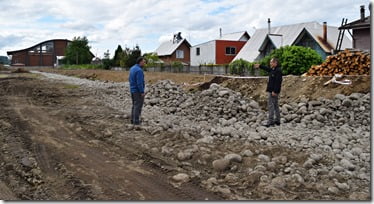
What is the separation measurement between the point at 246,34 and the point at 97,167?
47.7 m

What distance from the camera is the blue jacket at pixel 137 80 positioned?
8.66 m

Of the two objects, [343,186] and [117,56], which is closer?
[343,186]

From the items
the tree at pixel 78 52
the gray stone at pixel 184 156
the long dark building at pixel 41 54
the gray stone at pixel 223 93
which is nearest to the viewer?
the gray stone at pixel 184 156

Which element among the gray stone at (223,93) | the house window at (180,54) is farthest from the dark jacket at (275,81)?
the house window at (180,54)

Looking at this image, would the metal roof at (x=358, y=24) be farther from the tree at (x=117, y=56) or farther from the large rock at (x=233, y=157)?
the tree at (x=117, y=56)

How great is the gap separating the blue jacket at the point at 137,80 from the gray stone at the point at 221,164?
10.6 feet

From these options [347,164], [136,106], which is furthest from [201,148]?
[136,106]

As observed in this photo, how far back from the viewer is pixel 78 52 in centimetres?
6700

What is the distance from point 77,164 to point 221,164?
223 centimetres

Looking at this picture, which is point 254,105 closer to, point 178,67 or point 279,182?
point 279,182

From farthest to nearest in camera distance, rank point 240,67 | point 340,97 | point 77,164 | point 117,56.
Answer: point 117,56 → point 240,67 → point 340,97 → point 77,164

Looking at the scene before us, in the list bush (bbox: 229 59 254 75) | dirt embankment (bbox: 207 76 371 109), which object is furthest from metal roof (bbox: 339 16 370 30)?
dirt embankment (bbox: 207 76 371 109)

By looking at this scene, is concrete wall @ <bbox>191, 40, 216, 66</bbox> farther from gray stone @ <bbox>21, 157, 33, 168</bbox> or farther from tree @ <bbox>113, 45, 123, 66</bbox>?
gray stone @ <bbox>21, 157, 33, 168</bbox>

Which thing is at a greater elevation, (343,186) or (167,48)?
(167,48)
